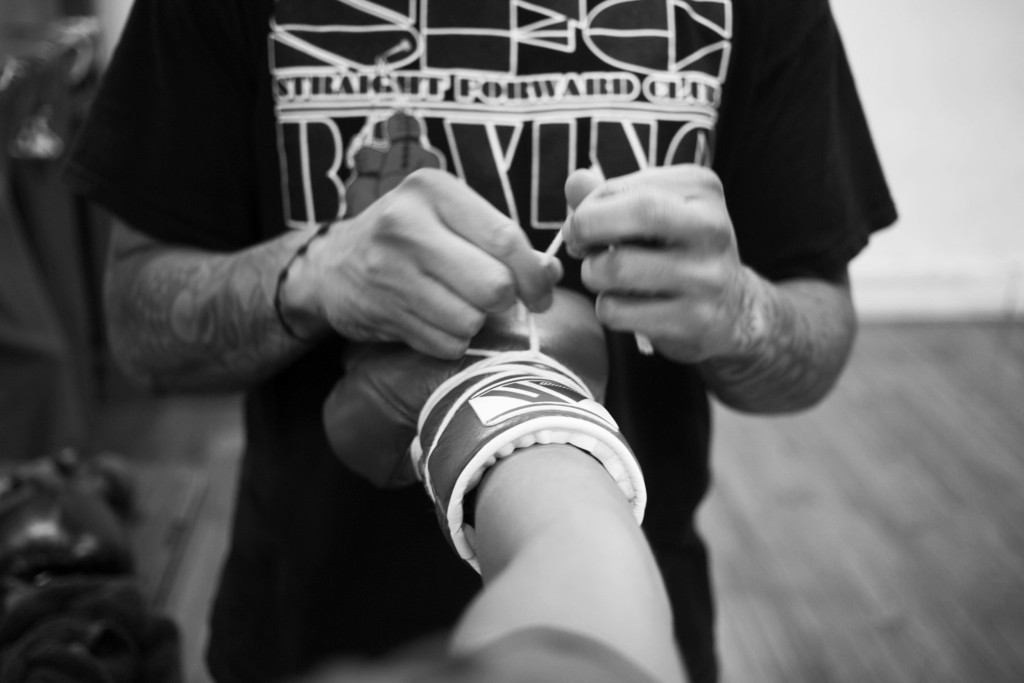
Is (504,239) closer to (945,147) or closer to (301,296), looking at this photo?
(301,296)

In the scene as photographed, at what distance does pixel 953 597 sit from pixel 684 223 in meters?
1.57

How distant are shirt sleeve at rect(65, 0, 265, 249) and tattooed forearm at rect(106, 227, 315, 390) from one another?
38mm

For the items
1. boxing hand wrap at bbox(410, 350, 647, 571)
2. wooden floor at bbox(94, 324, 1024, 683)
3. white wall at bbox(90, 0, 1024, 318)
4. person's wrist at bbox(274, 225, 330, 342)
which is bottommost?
wooden floor at bbox(94, 324, 1024, 683)

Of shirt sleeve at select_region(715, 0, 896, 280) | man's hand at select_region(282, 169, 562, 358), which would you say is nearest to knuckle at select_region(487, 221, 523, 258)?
man's hand at select_region(282, 169, 562, 358)

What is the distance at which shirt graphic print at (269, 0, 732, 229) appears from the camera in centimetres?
66

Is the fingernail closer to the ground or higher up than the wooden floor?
higher up

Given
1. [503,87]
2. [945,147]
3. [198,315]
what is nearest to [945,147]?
[945,147]

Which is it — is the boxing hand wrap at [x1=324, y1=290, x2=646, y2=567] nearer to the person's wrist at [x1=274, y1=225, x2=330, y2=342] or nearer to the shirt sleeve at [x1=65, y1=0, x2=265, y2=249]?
the person's wrist at [x1=274, y1=225, x2=330, y2=342]

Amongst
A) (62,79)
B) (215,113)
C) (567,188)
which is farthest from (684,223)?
(62,79)

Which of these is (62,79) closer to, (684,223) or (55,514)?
(55,514)

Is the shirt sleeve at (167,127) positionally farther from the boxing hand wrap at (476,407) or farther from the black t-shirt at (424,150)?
the boxing hand wrap at (476,407)

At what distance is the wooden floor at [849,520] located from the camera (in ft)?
5.43

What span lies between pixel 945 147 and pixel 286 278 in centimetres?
261

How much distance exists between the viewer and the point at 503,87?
0.66 metres
